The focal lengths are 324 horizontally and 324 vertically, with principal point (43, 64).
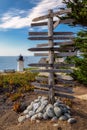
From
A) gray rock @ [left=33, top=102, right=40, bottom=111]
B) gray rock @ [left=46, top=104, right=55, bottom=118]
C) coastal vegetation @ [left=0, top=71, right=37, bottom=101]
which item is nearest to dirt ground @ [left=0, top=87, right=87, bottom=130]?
gray rock @ [left=46, top=104, right=55, bottom=118]

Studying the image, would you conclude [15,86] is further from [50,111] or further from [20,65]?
[20,65]

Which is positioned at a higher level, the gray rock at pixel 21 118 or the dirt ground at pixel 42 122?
the gray rock at pixel 21 118

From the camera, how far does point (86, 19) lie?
19531mm

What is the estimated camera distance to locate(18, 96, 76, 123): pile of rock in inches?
528

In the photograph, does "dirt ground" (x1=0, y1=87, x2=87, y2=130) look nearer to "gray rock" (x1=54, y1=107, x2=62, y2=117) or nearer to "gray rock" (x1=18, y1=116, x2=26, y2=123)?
"gray rock" (x1=18, y1=116, x2=26, y2=123)

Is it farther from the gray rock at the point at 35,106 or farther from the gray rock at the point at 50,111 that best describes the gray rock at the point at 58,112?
the gray rock at the point at 35,106

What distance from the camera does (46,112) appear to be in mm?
13531

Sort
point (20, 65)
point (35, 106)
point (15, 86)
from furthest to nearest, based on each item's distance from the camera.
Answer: point (20, 65)
point (15, 86)
point (35, 106)

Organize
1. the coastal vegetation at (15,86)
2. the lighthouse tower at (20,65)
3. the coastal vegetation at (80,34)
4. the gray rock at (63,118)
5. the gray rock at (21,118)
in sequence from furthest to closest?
the lighthouse tower at (20,65), the coastal vegetation at (80,34), the coastal vegetation at (15,86), the gray rock at (21,118), the gray rock at (63,118)

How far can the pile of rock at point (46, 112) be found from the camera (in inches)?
528

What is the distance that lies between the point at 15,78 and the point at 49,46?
7549mm

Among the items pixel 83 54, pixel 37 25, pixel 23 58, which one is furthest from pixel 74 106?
pixel 23 58

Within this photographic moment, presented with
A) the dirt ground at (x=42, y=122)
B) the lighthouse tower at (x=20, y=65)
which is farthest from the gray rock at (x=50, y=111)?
the lighthouse tower at (x=20, y=65)

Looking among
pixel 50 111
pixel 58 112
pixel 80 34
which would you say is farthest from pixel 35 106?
pixel 80 34
